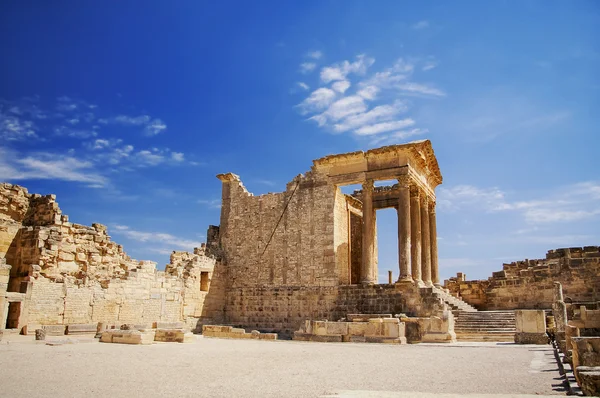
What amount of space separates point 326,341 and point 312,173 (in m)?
9.37

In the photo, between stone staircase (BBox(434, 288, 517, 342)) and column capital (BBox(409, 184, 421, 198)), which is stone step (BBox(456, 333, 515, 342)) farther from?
column capital (BBox(409, 184, 421, 198))

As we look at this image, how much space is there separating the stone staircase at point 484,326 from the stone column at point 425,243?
466cm

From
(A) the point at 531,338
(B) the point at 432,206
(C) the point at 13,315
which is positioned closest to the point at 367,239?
(B) the point at 432,206

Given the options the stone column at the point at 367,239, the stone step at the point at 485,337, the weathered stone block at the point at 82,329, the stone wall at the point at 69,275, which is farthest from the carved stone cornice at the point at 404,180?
the weathered stone block at the point at 82,329

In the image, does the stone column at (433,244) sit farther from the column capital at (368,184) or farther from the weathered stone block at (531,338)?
the weathered stone block at (531,338)

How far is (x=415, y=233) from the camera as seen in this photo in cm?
2258

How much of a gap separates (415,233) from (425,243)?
203cm

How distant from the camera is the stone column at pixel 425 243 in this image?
937 inches

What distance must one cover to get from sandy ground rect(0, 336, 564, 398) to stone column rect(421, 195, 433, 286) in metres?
11.9

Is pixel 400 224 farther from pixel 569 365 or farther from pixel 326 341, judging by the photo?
pixel 569 365

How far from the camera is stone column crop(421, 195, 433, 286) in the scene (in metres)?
23.8

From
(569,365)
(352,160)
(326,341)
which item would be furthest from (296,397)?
(352,160)

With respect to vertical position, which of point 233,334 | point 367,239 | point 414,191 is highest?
point 414,191

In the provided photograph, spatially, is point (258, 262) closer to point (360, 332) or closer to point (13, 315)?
point (360, 332)
